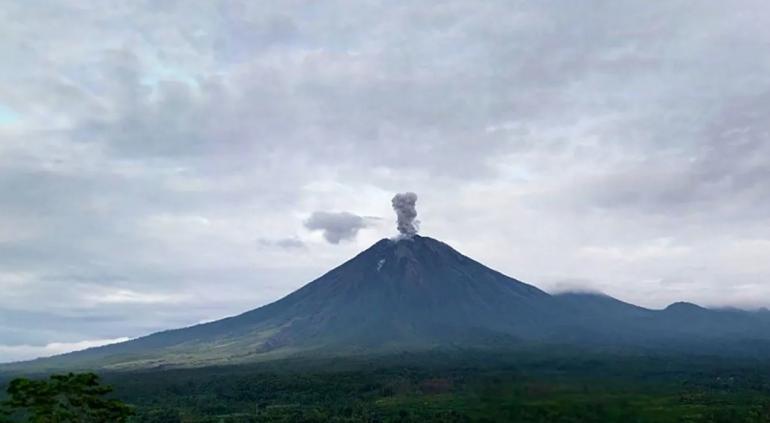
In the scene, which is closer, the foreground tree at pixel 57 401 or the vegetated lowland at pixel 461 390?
the foreground tree at pixel 57 401

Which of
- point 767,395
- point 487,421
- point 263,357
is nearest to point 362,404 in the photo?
point 487,421

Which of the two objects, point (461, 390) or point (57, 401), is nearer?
point (57, 401)

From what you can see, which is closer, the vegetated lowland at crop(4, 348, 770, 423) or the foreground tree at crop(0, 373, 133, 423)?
the foreground tree at crop(0, 373, 133, 423)

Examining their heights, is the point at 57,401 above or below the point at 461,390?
above

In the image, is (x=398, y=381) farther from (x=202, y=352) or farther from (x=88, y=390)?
(x=202, y=352)
